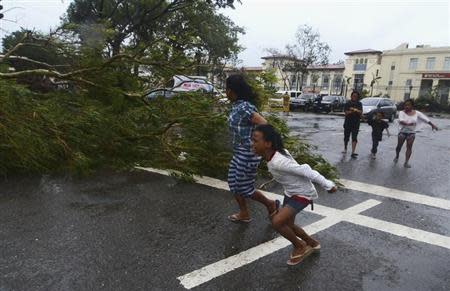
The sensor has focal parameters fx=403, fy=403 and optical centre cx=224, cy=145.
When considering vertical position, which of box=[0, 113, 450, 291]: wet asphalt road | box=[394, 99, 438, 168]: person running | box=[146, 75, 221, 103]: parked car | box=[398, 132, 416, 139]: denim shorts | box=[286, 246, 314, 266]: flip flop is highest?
box=[146, 75, 221, 103]: parked car

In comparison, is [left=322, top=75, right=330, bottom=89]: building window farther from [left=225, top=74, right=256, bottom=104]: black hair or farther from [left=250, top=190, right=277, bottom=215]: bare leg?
[left=225, top=74, right=256, bottom=104]: black hair

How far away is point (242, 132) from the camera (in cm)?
421

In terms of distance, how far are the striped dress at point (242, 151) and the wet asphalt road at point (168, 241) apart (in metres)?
0.48

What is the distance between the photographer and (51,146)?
6.10 m

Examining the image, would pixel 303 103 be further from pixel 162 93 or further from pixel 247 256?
pixel 247 256

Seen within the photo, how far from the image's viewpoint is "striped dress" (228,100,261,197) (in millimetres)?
4172

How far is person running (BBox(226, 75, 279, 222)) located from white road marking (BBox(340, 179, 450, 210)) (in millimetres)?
2485

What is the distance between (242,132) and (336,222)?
1.60m

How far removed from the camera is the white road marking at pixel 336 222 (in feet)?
11.2

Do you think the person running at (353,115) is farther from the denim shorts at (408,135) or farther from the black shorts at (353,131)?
the denim shorts at (408,135)

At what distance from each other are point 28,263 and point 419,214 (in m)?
4.53

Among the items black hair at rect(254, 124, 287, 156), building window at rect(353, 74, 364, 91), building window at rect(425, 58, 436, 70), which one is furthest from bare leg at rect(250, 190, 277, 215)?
building window at rect(353, 74, 364, 91)

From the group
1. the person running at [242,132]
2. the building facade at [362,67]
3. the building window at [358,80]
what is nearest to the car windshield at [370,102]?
the person running at [242,132]

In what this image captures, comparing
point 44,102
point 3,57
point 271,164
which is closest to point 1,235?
point 271,164
